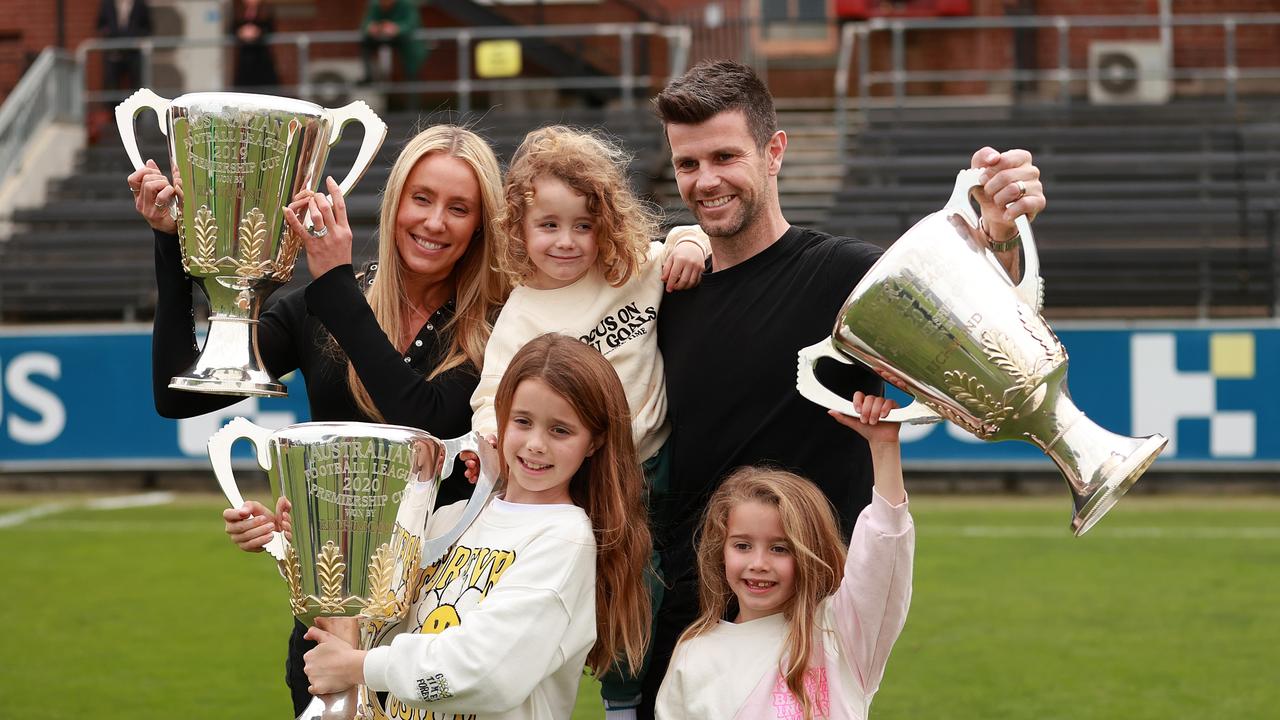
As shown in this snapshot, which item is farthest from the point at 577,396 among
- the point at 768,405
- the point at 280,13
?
the point at 280,13

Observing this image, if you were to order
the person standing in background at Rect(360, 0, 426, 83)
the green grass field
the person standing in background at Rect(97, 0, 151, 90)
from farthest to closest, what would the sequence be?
the person standing in background at Rect(97, 0, 151, 90), the person standing in background at Rect(360, 0, 426, 83), the green grass field

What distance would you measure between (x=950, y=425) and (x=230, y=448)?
7.25 m

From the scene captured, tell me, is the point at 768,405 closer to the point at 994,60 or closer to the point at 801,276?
the point at 801,276

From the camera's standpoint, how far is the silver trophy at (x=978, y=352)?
2258 millimetres

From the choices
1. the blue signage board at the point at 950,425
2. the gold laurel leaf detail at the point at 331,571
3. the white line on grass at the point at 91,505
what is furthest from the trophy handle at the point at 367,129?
the white line on grass at the point at 91,505

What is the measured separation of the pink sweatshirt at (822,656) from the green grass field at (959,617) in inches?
99.9

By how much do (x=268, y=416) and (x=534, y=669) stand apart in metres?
7.36

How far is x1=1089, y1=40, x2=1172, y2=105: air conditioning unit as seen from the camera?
1329 cm

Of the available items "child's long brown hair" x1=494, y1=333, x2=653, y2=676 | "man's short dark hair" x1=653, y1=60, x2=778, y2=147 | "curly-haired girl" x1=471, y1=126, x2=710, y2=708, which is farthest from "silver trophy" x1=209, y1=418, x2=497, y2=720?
"man's short dark hair" x1=653, y1=60, x2=778, y2=147

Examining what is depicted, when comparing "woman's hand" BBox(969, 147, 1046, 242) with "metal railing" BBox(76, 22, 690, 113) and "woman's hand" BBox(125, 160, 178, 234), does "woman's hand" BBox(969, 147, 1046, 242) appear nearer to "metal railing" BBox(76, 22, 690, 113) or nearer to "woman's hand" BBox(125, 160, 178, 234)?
"woman's hand" BBox(125, 160, 178, 234)

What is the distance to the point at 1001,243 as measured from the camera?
2404 millimetres

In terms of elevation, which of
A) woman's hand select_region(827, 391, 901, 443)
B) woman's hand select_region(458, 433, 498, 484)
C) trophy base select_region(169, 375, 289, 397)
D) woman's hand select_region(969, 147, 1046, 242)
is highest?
woman's hand select_region(969, 147, 1046, 242)

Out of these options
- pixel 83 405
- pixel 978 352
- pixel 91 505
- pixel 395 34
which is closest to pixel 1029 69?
pixel 395 34

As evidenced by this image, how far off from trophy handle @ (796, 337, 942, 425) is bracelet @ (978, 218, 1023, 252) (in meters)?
0.27
